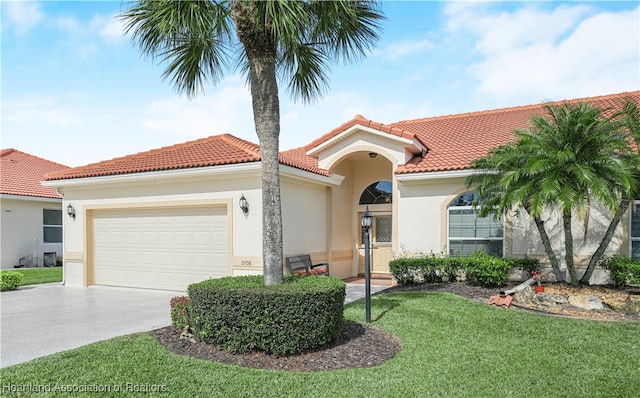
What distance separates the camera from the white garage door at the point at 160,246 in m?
12.6

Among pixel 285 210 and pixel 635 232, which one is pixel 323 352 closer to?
pixel 285 210

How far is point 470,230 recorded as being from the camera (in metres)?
13.0

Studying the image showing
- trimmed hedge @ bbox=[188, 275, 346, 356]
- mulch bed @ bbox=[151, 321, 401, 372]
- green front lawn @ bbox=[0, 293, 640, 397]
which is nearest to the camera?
green front lawn @ bbox=[0, 293, 640, 397]

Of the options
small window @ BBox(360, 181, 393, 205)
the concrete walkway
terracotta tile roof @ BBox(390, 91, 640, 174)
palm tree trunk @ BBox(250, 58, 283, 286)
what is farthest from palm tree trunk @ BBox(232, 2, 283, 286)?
small window @ BBox(360, 181, 393, 205)

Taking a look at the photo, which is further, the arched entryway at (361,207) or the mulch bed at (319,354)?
the arched entryway at (361,207)

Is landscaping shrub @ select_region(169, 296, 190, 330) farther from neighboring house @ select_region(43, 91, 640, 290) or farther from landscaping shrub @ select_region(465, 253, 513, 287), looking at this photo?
landscaping shrub @ select_region(465, 253, 513, 287)

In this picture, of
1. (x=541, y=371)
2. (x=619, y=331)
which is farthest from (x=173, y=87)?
(x=619, y=331)

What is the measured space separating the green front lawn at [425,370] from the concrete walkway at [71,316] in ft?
3.46

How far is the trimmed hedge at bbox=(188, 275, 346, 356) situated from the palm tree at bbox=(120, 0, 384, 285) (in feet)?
2.55

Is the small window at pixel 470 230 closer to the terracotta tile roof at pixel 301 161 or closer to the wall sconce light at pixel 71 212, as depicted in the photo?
the terracotta tile roof at pixel 301 161

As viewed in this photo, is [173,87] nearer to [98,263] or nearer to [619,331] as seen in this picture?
[98,263]

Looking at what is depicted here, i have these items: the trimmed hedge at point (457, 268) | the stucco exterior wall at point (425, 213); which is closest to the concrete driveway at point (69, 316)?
the trimmed hedge at point (457, 268)

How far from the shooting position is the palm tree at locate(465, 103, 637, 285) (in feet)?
29.3

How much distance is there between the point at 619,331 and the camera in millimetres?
7539
